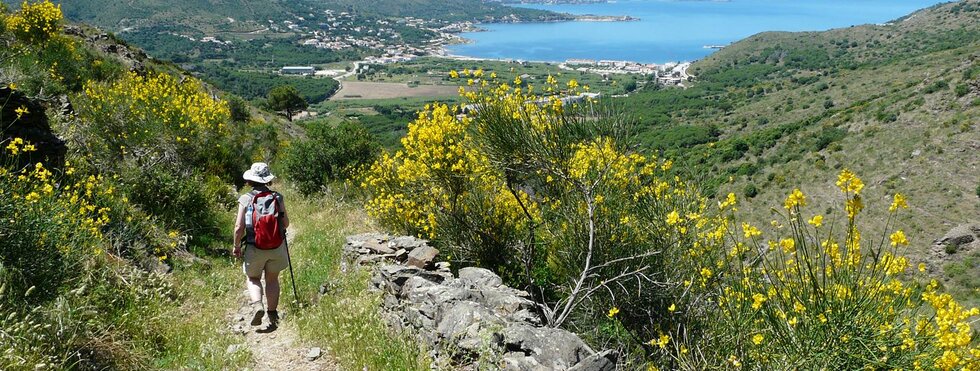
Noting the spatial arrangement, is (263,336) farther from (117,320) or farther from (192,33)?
(192,33)

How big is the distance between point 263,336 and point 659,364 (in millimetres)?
4622

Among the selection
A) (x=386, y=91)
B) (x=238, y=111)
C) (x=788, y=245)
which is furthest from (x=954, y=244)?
(x=386, y=91)

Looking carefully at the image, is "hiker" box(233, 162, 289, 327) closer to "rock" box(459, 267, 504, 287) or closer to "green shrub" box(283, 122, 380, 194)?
"rock" box(459, 267, 504, 287)

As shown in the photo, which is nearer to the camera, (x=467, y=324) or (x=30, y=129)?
(x=467, y=324)

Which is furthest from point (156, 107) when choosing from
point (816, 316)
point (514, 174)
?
point (816, 316)

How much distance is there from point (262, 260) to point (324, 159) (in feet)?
39.5

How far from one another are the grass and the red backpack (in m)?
0.98

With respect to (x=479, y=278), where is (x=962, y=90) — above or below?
above

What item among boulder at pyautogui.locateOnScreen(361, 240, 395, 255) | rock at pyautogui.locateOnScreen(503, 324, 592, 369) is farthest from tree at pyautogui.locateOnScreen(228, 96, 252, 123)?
rock at pyautogui.locateOnScreen(503, 324, 592, 369)

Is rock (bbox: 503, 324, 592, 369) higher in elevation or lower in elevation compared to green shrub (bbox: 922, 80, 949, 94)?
lower

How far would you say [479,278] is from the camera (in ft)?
22.2

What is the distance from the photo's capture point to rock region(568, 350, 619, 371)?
436 cm

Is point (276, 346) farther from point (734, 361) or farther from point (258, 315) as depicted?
point (734, 361)

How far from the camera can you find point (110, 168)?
10633mm
